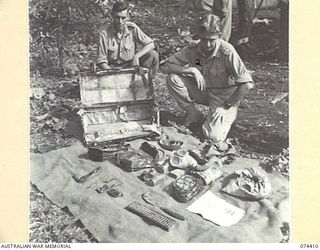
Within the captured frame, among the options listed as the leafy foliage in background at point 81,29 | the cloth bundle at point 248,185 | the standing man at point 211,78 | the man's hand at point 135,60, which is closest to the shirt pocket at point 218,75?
the standing man at point 211,78

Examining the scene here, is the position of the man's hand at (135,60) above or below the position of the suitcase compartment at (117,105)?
above

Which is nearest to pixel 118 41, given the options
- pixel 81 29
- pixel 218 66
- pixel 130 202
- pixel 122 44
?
pixel 122 44

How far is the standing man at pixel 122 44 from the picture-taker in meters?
3.87

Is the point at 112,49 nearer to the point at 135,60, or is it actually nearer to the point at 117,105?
the point at 135,60

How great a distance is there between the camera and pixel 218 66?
385 cm

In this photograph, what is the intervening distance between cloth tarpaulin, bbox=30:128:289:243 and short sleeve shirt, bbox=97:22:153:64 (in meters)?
0.75

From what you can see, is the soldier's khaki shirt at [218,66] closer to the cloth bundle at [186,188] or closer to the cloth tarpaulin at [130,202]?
the cloth tarpaulin at [130,202]

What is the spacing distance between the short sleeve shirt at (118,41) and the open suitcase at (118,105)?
131mm

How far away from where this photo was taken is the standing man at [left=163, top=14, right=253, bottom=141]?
3.83 meters

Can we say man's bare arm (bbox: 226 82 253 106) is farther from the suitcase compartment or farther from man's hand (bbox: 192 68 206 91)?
the suitcase compartment

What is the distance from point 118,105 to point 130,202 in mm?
779

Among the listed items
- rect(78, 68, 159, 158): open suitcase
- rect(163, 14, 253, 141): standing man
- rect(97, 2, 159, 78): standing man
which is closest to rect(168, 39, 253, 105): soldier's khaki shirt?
rect(163, 14, 253, 141): standing man
